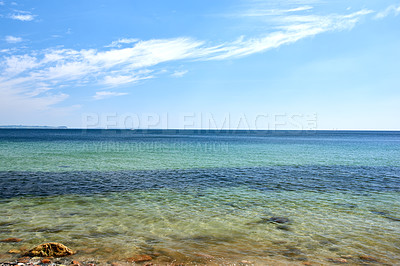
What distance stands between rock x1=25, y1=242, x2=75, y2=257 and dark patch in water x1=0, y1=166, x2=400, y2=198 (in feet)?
17.9

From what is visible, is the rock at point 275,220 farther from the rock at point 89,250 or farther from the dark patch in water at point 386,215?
→ the rock at point 89,250

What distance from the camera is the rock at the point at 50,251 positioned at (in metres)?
6.71

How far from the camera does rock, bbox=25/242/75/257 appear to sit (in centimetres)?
671

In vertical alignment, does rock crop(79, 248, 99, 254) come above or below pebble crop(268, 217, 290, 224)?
above

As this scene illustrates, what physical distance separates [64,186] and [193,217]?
31.6 feet

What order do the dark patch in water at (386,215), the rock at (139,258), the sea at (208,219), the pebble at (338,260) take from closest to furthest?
1. the rock at (139,258)
2. the pebble at (338,260)
3. the sea at (208,219)
4. the dark patch in water at (386,215)

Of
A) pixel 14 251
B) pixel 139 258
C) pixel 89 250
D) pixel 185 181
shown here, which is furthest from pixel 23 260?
pixel 185 181

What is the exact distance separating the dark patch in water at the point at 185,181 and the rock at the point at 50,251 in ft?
17.9

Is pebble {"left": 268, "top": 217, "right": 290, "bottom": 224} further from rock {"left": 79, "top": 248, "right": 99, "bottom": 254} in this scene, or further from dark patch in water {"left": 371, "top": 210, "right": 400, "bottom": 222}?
rock {"left": 79, "top": 248, "right": 99, "bottom": 254}

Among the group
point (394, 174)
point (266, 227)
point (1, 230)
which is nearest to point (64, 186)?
point (1, 230)

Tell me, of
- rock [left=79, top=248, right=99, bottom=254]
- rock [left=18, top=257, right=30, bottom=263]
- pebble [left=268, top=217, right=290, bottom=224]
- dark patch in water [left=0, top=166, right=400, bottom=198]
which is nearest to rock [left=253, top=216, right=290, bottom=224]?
pebble [left=268, top=217, right=290, bottom=224]

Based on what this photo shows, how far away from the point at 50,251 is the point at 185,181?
469 inches

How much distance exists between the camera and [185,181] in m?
18.4

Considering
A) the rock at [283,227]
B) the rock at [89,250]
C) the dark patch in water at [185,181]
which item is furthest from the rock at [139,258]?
the dark patch in water at [185,181]
